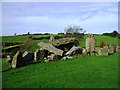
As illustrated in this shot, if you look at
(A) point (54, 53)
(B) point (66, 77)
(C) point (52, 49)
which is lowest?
(B) point (66, 77)

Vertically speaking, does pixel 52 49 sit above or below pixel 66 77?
above

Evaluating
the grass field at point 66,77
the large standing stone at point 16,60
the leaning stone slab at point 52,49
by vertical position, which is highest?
the leaning stone slab at point 52,49

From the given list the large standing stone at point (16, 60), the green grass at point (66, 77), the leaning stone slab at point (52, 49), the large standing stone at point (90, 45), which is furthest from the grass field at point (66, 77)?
the large standing stone at point (90, 45)

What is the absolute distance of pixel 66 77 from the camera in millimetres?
16234

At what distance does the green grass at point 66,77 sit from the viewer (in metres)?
14.4

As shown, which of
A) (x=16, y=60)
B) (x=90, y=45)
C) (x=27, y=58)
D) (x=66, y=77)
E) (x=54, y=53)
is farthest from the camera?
(x=90, y=45)

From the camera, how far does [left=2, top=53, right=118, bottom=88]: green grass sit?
14.4 m

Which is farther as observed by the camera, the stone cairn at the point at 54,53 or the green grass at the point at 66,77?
the stone cairn at the point at 54,53

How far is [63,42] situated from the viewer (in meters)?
30.8

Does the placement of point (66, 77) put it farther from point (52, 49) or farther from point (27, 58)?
point (52, 49)

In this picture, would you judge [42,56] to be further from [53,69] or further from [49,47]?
[53,69]

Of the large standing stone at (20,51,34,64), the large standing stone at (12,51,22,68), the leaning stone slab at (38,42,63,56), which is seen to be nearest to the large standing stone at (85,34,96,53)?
the leaning stone slab at (38,42,63,56)

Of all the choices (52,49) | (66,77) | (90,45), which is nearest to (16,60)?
(52,49)

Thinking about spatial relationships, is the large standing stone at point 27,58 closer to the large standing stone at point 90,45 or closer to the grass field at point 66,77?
the grass field at point 66,77
